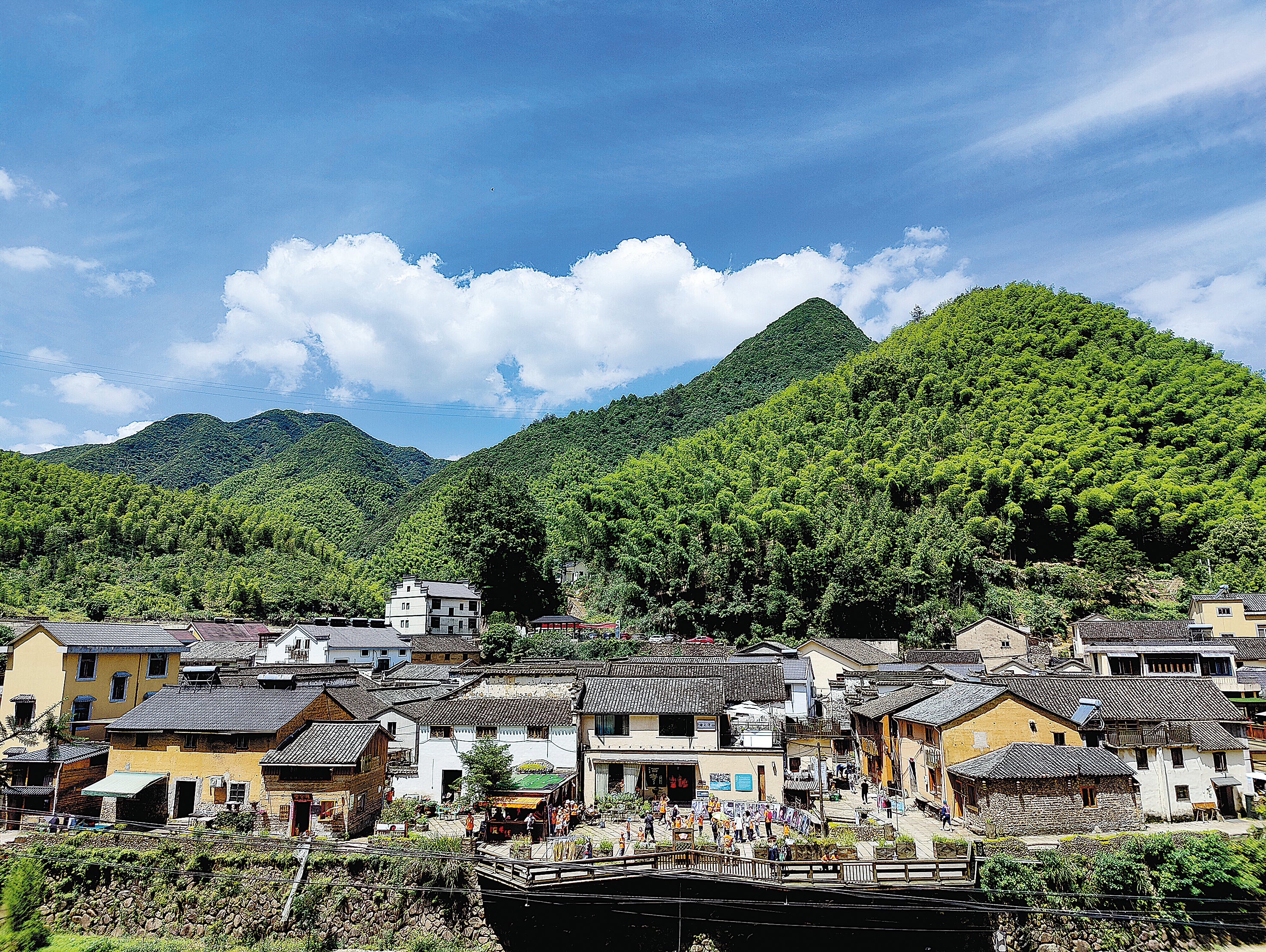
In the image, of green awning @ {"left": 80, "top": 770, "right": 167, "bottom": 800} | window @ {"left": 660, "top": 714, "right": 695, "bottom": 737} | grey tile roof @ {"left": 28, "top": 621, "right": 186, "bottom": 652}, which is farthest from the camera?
grey tile roof @ {"left": 28, "top": 621, "right": 186, "bottom": 652}

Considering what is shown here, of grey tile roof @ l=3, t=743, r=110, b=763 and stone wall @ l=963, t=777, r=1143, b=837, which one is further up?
grey tile roof @ l=3, t=743, r=110, b=763

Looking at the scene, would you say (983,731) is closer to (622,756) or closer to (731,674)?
(731,674)

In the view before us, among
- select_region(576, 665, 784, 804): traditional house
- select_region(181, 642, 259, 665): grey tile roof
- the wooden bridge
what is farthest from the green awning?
select_region(181, 642, 259, 665): grey tile roof

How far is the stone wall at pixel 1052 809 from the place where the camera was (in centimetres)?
2188

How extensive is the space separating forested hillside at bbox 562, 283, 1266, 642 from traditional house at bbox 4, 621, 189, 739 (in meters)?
29.0

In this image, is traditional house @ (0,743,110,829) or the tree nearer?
traditional house @ (0,743,110,829)

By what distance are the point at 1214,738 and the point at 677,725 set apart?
59.6 ft

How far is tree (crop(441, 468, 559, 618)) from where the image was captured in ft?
186

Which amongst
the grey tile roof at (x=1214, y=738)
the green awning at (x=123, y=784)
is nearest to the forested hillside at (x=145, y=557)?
the green awning at (x=123, y=784)

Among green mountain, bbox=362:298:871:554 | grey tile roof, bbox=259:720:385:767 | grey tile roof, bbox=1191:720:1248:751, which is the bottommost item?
grey tile roof, bbox=1191:720:1248:751

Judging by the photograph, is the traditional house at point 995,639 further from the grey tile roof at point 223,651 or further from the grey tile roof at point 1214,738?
the grey tile roof at point 223,651

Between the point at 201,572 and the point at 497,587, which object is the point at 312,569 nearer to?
the point at 201,572

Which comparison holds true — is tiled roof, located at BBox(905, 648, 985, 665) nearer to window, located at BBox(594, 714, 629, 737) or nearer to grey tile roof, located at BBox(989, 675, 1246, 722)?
grey tile roof, located at BBox(989, 675, 1246, 722)

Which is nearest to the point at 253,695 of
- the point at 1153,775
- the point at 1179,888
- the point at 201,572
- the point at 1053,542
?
the point at 1179,888
